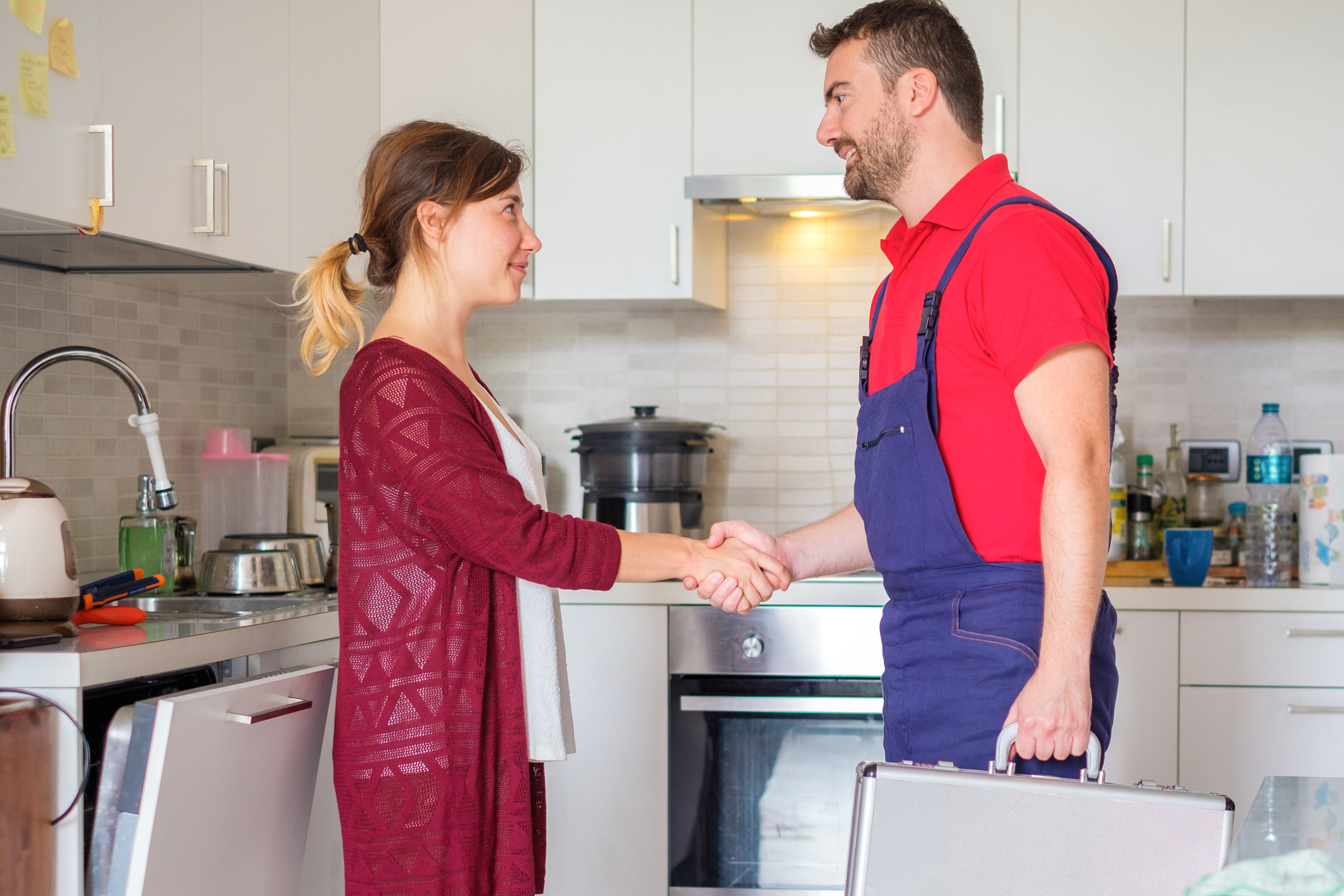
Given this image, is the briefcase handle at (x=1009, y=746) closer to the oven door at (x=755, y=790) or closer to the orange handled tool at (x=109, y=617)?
the orange handled tool at (x=109, y=617)

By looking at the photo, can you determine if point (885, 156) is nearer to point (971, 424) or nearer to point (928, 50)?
point (928, 50)

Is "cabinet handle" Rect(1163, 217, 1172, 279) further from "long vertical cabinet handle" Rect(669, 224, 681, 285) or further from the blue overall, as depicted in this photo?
the blue overall

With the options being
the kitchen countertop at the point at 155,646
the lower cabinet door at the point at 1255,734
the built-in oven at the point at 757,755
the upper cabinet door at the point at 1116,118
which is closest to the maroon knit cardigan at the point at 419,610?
the kitchen countertop at the point at 155,646

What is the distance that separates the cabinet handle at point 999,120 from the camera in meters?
2.60

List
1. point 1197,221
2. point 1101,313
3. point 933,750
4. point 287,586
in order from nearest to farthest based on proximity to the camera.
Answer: point 1101,313 < point 933,750 < point 287,586 < point 1197,221

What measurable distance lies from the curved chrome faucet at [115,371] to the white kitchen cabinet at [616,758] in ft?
Result: 3.09

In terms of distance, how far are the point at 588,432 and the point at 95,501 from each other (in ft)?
3.42

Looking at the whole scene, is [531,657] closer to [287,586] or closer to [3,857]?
[3,857]

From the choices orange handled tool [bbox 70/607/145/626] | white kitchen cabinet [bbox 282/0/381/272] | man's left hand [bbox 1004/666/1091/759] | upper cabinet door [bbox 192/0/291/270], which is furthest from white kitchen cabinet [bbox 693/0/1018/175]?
man's left hand [bbox 1004/666/1091/759]

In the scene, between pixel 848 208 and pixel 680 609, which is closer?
pixel 680 609

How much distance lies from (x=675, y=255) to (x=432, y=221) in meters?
1.30

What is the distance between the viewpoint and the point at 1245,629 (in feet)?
7.89

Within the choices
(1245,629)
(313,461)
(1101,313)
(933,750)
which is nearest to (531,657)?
(933,750)

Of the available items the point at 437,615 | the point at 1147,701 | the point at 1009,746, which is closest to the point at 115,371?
→ the point at 437,615
